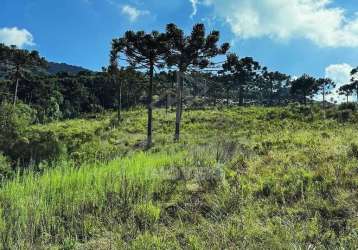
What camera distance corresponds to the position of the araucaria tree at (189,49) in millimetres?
29266

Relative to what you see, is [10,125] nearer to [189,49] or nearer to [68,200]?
[189,49]

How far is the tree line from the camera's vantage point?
1165 inches

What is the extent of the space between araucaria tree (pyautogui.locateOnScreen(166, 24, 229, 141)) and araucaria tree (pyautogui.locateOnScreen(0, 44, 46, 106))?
59.8 ft

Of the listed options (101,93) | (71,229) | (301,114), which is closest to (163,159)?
(71,229)

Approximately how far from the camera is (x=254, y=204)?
6664 mm

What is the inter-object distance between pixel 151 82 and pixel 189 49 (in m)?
3.41

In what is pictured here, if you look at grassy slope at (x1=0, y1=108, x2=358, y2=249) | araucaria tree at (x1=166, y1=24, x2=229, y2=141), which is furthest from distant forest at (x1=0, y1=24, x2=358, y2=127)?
grassy slope at (x1=0, y1=108, x2=358, y2=249)

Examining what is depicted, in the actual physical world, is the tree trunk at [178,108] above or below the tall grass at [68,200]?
above

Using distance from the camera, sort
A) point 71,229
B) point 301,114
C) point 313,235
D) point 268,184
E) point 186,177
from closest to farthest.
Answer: point 313,235 → point 71,229 → point 268,184 → point 186,177 → point 301,114

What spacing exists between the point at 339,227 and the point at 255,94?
297 ft

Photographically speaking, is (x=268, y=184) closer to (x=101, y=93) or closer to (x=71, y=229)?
(x=71, y=229)

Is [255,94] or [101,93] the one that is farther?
[255,94]

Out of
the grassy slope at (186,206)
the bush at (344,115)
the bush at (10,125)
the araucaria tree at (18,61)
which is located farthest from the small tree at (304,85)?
the grassy slope at (186,206)

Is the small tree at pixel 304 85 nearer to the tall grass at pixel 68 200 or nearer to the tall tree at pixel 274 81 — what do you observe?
the tall tree at pixel 274 81
